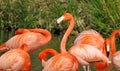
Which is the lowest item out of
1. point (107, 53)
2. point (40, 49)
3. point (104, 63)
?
point (40, 49)

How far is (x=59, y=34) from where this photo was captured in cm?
1561

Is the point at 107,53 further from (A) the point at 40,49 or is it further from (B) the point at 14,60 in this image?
(A) the point at 40,49

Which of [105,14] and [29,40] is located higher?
[29,40]

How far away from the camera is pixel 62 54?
702cm

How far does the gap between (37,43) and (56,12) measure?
258 inches

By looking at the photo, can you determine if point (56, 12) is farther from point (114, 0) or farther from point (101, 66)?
point (101, 66)

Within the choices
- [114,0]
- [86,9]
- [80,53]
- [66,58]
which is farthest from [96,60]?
[86,9]

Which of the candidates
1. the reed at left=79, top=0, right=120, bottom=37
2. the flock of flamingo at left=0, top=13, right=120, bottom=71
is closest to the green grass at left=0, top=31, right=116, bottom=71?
the flock of flamingo at left=0, top=13, right=120, bottom=71

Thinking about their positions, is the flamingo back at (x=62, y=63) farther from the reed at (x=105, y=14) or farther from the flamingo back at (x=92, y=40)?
the reed at (x=105, y=14)

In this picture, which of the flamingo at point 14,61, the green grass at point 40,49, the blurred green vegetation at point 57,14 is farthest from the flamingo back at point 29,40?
the blurred green vegetation at point 57,14

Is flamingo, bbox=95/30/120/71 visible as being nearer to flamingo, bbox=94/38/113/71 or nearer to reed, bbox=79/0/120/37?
flamingo, bbox=94/38/113/71

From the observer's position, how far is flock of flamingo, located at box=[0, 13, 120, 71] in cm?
695

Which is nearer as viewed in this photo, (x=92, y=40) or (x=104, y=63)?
(x=104, y=63)

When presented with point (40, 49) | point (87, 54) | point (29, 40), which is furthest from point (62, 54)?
point (40, 49)
